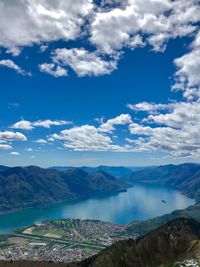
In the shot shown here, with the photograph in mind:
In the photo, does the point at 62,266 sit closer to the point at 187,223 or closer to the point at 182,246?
the point at 182,246

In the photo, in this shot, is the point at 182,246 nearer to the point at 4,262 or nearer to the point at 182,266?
the point at 182,266

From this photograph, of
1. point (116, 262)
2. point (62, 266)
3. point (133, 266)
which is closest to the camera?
point (133, 266)

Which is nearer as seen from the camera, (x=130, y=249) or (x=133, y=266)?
(x=133, y=266)

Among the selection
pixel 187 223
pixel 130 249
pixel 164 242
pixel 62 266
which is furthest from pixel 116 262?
pixel 187 223

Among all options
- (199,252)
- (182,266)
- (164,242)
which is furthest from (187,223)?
(182,266)

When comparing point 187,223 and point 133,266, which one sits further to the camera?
point 187,223

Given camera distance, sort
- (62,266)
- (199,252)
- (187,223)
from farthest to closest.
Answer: (187,223) < (62,266) < (199,252)

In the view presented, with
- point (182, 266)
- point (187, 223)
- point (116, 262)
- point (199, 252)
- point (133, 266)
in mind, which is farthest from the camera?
point (187, 223)

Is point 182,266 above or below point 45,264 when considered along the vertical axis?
above

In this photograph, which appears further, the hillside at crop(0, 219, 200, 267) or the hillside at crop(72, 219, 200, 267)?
the hillside at crop(72, 219, 200, 267)

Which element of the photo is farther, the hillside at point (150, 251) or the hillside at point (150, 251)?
the hillside at point (150, 251)
